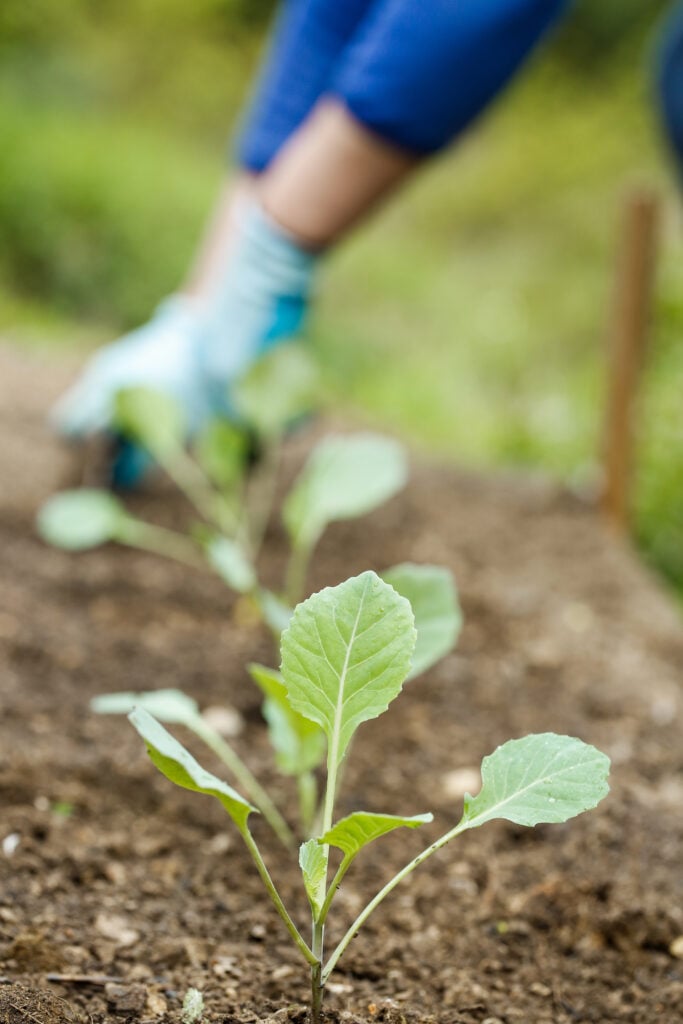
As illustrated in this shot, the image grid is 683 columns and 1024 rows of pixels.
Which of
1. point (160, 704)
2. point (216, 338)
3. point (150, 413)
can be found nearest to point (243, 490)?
point (216, 338)

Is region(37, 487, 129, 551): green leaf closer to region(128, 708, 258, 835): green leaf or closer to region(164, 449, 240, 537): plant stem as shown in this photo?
region(164, 449, 240, 537): plant stem

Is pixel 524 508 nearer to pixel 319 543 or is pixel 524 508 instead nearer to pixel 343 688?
pixel 319 543

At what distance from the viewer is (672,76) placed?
1634mm

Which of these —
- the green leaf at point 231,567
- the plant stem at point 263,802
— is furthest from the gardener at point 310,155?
the plant stem at point 263,802

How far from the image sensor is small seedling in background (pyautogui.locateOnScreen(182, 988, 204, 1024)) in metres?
0.52

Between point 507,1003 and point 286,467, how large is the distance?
46.8 inches

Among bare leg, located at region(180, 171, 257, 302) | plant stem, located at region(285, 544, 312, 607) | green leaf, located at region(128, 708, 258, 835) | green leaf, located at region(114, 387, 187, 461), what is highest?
bare leg, located at region(180, 171, 257, 302)

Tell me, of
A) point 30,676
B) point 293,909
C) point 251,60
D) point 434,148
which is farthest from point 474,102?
point 251,60

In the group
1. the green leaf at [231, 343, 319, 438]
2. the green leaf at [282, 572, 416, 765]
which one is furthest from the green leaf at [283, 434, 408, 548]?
the green leaf at [282, 572, 416, 765]

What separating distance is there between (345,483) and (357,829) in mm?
624

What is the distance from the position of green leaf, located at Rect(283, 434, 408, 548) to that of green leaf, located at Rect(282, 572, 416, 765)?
0.52 metres

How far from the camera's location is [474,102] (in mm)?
1221

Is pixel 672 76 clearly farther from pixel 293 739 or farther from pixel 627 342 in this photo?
pixel 293 739

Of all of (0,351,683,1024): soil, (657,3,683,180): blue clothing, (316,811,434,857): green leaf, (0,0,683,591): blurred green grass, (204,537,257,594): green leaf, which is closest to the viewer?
(316,811,434,857): green leaf
